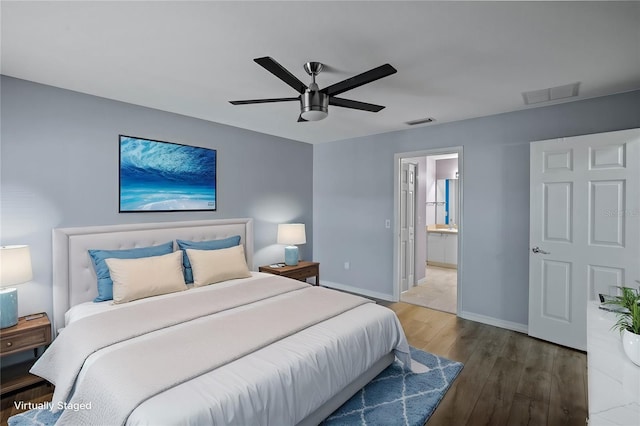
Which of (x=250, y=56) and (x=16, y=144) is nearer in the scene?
(x=250, y=56)

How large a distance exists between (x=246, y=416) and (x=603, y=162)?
355 cm

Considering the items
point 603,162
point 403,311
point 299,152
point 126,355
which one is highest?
point 299,152

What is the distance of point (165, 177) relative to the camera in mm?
3521

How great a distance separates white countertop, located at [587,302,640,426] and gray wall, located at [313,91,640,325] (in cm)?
214

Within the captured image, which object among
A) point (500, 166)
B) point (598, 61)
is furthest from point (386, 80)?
point (500, 166)

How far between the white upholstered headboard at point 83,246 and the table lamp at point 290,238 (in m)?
1.35

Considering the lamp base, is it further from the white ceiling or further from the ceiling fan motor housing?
the ceiling fan motor housing

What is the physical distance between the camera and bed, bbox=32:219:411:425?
149 cm

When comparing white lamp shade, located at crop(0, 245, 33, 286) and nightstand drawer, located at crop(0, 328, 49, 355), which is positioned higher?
white lamp shade, located at crop(0, 245, 33, 286)

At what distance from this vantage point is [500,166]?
361 centimetres

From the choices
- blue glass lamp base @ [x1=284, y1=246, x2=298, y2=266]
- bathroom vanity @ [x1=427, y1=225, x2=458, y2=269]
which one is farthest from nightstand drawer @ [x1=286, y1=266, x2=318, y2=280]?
bathroom vanity @ [x1=427, y1=225, x2=458, y2=269]

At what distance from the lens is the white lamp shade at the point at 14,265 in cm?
226

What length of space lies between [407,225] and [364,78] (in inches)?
132

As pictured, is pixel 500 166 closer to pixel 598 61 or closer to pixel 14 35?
pixel 598 61
